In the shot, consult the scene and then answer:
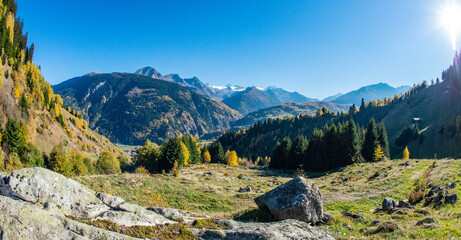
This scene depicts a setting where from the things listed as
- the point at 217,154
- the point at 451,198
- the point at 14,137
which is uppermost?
the point at 14,137

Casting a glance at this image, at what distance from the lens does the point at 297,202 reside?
1614 centimetres

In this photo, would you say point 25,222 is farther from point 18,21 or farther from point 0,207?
point 18,21

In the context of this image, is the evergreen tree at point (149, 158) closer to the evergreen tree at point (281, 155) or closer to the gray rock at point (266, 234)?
the evergreen tree at point (281, 155)

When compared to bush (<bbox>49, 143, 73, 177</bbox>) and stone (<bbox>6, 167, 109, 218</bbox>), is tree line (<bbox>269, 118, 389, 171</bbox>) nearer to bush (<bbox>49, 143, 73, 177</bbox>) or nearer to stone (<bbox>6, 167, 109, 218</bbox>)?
stone (<bbox>6, 167, 109, 218</bbox>)

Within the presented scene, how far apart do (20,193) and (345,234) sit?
16.1 meters

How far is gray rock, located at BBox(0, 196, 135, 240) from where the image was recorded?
18.7 feet

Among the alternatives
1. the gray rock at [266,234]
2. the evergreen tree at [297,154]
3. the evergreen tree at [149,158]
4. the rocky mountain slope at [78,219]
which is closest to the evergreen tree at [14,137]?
the evergreen tree at [149,158]

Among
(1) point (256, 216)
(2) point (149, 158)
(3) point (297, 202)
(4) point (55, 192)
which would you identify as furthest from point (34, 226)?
(2) point (149, 158)

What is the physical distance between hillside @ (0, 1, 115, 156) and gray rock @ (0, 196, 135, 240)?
8680 cm

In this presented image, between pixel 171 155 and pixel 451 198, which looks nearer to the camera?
pixel 451 198

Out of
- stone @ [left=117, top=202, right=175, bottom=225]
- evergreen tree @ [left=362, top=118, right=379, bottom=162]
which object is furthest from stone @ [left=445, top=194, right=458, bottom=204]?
evergreen tree @ [left=362, top=118, right=379, bottom=162]

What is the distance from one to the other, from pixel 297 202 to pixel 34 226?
14536 mm

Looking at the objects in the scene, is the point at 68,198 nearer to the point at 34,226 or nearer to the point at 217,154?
the point at 34,226

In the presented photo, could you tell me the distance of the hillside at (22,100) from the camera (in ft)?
270
